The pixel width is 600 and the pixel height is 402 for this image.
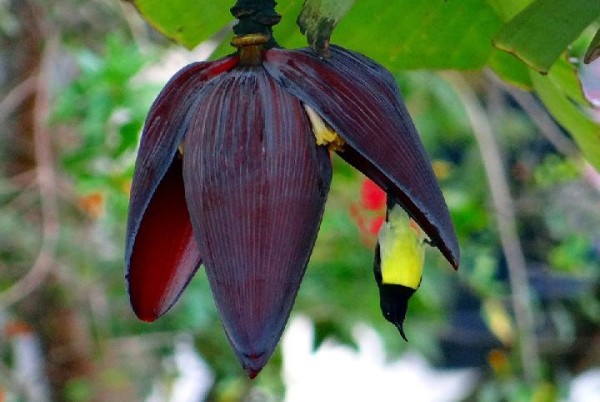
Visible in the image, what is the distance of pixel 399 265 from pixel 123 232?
175cm

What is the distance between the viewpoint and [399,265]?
1.86ft

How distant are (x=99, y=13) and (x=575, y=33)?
1.86 metres

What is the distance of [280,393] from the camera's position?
96.3 inches

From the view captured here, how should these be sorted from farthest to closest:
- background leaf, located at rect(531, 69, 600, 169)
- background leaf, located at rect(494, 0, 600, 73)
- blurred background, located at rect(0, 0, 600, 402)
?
blurred background, located at rect(0, 0, 600, 402) → background leaf, located at rect(531, 69, 600, 169) → background leaf, located at rect(494, 0, 600, 73)

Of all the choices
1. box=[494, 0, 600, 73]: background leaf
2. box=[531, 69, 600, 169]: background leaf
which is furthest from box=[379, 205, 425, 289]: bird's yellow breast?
box=[531, 69, 600, 169]: background leaf

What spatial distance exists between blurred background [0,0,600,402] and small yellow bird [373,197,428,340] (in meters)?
1.24

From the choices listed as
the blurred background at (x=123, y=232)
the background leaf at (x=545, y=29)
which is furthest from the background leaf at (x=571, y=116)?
the blurred background at (x=123, y=232)

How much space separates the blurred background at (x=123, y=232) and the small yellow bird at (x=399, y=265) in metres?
1.24

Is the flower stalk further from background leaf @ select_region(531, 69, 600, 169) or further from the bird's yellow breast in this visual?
background leaf @ select_region(531, 69, 600, 169)

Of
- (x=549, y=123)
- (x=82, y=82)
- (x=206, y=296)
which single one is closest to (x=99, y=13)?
(x=82, y=82)

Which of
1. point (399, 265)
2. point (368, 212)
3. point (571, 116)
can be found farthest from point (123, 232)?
point (399, 265)

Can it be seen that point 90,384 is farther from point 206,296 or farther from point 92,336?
point 206,296

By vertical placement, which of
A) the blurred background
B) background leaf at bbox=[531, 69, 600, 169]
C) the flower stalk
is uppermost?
the flower stalk

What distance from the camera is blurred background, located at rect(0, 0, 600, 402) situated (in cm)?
194
